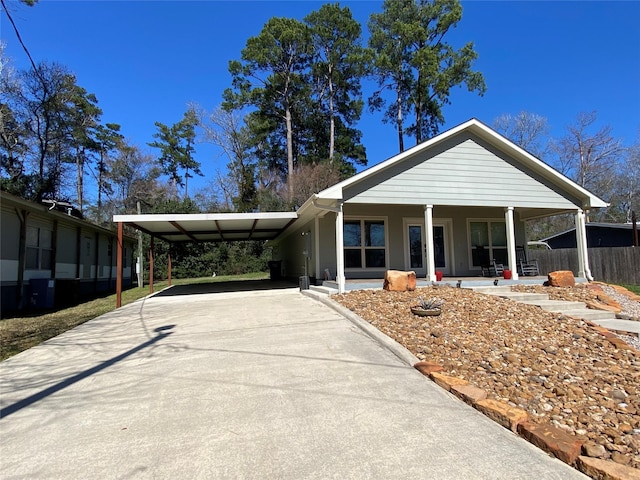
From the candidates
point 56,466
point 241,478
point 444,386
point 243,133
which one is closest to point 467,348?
point 444,386

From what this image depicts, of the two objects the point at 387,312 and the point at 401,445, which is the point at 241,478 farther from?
A: the point at 387,312

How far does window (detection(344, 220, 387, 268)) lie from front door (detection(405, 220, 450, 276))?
2.72 feet

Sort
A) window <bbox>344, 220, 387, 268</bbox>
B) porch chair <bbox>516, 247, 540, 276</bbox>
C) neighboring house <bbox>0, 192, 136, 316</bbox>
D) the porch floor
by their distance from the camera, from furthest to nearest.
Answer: porch chair <bbox>516, 247, 540, 276</bbox>
window <bbox>344, 220, 387, 268</bbox>
neighboring house <bbox>0, 192, 136, 316</bbox>
the porch floor

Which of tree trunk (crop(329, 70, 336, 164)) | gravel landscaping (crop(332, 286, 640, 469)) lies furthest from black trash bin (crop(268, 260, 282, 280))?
gravel landscaping (crop(332, 286, 640, 469))

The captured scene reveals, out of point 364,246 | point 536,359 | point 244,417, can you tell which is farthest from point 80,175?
point 536,359

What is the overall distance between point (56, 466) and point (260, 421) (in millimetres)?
1368

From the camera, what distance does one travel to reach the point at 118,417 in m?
3.07

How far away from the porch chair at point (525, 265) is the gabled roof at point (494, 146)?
2242mm

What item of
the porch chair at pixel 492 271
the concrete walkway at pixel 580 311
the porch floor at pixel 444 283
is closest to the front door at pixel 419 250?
the porch chair at pixel 492 271

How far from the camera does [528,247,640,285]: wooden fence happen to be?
42.9 feet

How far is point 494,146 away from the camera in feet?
34.5

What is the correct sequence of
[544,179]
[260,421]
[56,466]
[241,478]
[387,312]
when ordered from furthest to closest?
1. [544,179]
2. [387,312]
3. [260,421]
4. [56,466]
5. [241,478]

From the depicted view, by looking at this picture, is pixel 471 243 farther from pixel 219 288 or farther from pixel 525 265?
pixel 219 288

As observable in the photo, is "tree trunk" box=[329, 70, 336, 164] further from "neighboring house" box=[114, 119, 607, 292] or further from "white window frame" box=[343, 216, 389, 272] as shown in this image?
"white window frame" box=[343, 216, 389, 272]
